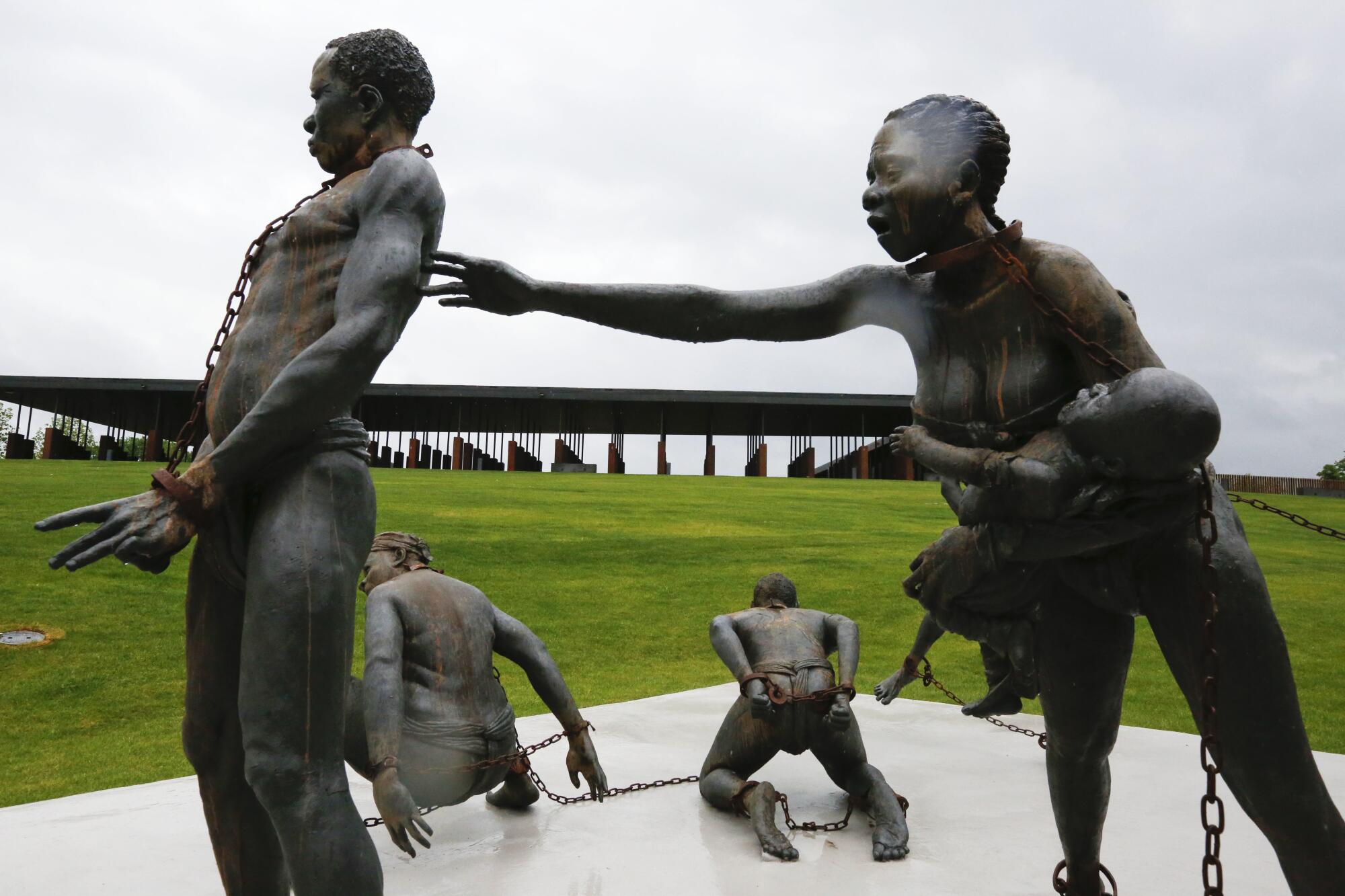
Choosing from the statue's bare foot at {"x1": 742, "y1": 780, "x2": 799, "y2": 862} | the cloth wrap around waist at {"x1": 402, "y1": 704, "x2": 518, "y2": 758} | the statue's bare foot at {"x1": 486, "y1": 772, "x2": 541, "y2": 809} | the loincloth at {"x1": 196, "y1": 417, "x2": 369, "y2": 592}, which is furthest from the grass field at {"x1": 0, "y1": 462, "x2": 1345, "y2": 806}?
the loincloth at {"x1": 196, "y1": 417, "x2": 369, "y2": 592}

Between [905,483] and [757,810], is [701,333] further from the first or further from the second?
[905,483]

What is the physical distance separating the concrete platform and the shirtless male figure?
0.54 feet

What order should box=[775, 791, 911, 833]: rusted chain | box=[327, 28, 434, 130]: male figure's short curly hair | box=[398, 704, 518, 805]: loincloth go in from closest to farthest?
1. box=[327, 28, 434, 130]: male figure's short curly hair
2. box=[398, 704, 518, 805]: loincloth
3. box=[775, 791, 911, 833]: rusted chain

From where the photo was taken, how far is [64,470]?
23.5 meters

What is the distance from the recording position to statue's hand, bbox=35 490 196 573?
221cm

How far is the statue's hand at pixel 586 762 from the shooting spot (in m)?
4.08

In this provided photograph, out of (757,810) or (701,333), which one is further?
(757,810)

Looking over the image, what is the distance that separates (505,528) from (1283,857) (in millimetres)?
14870

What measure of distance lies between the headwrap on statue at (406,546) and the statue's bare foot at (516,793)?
3.55ft

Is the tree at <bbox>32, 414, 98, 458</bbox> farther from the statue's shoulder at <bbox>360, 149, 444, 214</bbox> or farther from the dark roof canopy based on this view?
the statue's shoulder at <bbox>360, 149, 444, 214</bbox>

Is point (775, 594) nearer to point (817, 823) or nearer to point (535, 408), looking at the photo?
point (817, 823)

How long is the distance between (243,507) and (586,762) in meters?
2.10

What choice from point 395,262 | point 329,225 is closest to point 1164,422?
point 395,262

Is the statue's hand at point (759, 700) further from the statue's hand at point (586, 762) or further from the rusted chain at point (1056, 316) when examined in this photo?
the rusted chain at point (1056, 316)
